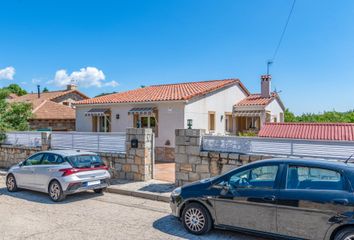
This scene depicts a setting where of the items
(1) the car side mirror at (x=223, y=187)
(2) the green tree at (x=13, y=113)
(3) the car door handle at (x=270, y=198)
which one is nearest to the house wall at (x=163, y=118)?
(2) the green tree at (x=13, y=113)

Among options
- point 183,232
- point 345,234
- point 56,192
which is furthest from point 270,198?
point 56,192

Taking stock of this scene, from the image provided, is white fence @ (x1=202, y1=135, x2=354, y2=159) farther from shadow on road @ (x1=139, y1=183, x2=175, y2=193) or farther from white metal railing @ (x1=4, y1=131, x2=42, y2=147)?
white metal railing @ (x1=4, y1=131, x2=42, y2=147)

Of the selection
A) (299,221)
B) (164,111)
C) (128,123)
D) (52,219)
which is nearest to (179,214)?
(299,221)

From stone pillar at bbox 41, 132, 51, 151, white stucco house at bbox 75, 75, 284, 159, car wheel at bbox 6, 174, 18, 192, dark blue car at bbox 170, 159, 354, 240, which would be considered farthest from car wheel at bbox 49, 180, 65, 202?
white stucco house at bbox 75, 75, 284, 159

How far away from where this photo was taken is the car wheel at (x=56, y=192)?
895 centimetres

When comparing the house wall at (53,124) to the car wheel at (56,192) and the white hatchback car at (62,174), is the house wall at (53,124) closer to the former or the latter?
the white hatchback car at (62,174)

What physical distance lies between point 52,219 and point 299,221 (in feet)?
18.2

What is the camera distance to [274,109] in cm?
2338

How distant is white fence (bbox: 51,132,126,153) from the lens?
12242mm

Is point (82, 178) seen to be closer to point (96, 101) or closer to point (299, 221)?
point (299, 221)

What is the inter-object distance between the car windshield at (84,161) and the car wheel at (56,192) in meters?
→ 0.76

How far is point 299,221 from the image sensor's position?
515cm

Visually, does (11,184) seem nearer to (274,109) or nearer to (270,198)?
(270,198)

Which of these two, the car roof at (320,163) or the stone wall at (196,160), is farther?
the stone wall at (196,160)
